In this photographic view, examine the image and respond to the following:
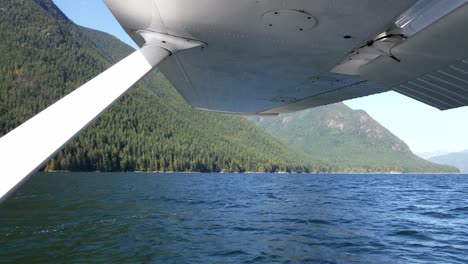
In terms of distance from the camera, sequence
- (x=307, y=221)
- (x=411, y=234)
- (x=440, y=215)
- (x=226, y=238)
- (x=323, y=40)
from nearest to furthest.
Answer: (x=323, y=40), (x=226, y=238), (x=411, y=234), (x=307, y=221), (x=440, y=215)

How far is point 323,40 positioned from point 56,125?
353 centimetres

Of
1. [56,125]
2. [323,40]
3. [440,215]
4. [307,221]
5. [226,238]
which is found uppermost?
[323,40]

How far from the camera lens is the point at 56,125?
8.95 feet

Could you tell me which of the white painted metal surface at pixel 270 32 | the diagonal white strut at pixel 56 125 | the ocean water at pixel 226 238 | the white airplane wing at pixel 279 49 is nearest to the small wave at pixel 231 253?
the ocean water at pixel 226 238

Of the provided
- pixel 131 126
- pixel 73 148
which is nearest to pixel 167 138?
pixel 131 126

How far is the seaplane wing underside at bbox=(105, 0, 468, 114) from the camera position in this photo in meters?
3.56

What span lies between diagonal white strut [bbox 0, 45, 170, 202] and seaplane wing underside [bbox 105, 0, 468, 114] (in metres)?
1.10

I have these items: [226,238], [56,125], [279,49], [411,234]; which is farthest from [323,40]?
[411,234]

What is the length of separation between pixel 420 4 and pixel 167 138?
201 meters

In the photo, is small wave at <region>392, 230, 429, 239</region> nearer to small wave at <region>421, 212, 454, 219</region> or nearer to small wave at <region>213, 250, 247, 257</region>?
small wave at <region>421, 212, 454, 219</region>

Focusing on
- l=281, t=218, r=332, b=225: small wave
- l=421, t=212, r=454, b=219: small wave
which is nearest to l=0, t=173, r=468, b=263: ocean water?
l=281, t=218, r=332, b=225: small wave

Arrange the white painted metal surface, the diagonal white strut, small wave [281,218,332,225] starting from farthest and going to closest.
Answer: small wave [281,218,332,225] < the white painted metal surface < the diagonal white strut

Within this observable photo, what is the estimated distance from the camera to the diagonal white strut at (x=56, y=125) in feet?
7.77

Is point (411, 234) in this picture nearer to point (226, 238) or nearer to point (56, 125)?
point (226, 238)
